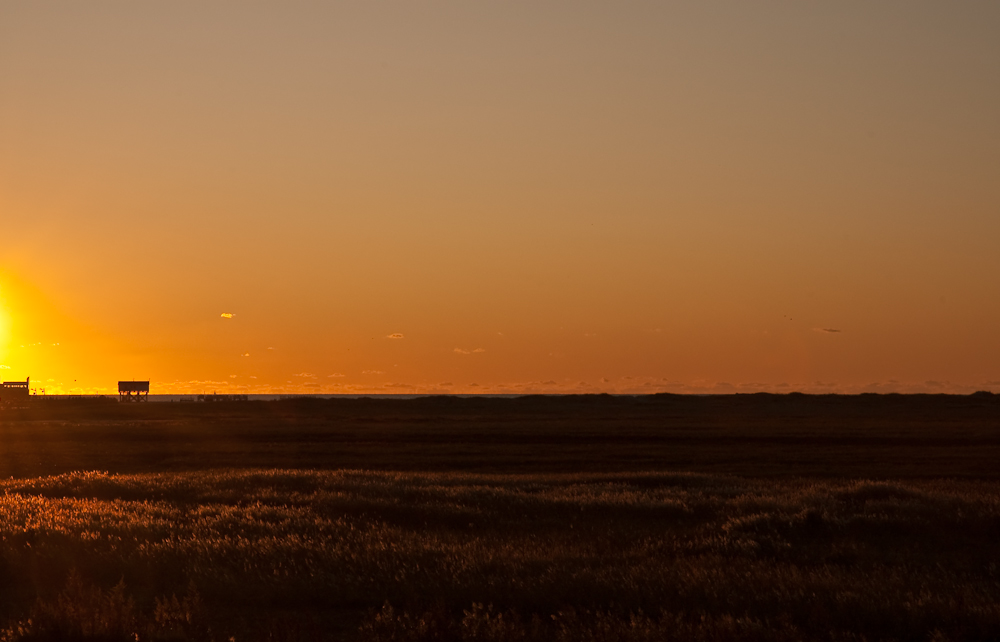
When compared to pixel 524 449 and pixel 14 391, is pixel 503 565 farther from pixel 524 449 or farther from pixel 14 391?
pixel 14 391

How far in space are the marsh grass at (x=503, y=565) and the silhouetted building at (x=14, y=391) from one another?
390ft

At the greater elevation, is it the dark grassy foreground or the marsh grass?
the marsh grass

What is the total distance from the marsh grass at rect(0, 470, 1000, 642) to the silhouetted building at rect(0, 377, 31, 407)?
118944 millimetres

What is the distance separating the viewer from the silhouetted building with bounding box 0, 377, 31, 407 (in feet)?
411

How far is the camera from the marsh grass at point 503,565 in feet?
30.5

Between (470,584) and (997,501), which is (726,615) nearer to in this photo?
(470,584)

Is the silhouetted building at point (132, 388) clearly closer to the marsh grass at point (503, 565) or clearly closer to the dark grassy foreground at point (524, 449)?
the dark grassy foreground at point (524, 449)

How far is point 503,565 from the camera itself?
39.8 feet

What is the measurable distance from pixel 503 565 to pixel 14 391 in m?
140

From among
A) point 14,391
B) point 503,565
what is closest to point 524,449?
point 503,565

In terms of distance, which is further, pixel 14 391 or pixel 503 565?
pixel 14 391

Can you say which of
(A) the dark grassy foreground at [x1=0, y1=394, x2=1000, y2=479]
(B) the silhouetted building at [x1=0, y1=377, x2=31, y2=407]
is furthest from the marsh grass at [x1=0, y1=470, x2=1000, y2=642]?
(B) the silhouetted building at [x1=0, y1=377, x2=31, y2=407]

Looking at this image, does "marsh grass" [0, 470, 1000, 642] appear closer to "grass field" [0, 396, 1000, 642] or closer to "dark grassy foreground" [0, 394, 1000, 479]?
"grass field" [0, 396, 1000, 642]

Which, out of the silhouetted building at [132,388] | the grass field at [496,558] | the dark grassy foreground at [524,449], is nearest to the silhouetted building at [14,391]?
the silhouetted building at [132,388]
